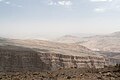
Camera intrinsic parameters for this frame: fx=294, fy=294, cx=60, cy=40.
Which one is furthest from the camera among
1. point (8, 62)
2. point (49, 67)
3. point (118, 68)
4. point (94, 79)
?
point (49, 67)

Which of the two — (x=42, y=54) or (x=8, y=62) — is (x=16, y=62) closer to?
(x=8, y=62)

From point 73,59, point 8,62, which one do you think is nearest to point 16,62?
point 8,62

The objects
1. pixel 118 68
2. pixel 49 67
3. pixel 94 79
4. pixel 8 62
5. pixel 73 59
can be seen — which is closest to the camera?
pixel 94 79

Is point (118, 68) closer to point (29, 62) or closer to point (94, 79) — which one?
point (94, 79)

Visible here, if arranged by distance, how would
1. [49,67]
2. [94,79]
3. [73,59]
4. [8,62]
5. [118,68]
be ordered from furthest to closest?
[73,59]
[49,67]
[8,62]
[118,68]
[94,79]

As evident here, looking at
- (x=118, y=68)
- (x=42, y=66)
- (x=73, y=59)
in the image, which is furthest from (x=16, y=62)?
(x=118, y=68)

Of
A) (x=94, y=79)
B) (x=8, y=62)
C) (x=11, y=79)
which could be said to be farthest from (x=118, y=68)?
(x=8, y=62)

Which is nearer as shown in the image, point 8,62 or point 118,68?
point 118,68

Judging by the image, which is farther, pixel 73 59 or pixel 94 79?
pixel 73 59

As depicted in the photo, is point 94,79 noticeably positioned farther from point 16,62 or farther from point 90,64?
point 90,64
